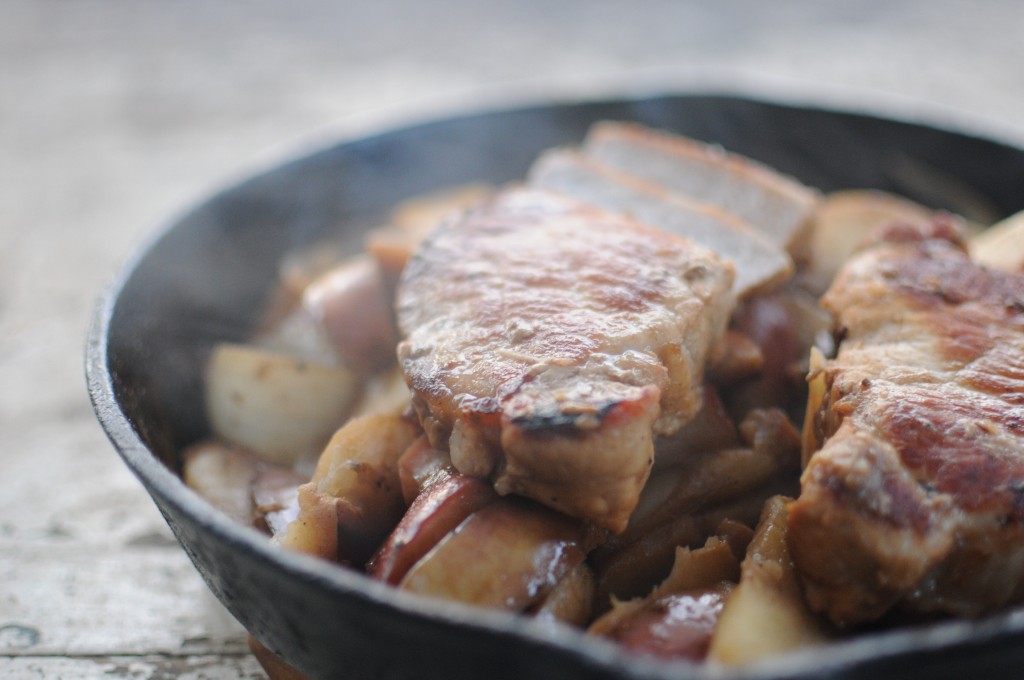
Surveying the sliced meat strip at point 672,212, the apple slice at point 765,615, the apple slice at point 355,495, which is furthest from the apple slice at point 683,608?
the sliced meat strip at point 672,212

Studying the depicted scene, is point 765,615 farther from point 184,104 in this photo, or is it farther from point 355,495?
point 184,104

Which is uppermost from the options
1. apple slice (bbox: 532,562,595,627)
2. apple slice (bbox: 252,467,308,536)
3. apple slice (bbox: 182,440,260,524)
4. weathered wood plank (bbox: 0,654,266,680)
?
apple slice (bbox: 532,562,595,627)

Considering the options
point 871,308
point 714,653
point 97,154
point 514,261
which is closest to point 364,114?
point 97,154

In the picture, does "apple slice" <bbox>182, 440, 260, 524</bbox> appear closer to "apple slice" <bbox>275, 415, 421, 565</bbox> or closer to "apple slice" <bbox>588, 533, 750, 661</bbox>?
"apple slice" <bbox>275, 415, 421, 565</bbox>

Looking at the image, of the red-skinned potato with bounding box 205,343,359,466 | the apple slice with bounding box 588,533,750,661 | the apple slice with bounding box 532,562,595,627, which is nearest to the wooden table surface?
the red-skinned potato with bounding box 205,343,359,466

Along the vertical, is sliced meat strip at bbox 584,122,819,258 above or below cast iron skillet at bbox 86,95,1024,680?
above

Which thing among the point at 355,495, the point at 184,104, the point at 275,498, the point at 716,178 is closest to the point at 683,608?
the point at 355,495

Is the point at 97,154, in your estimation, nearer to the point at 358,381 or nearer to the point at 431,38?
the point at 431,38
